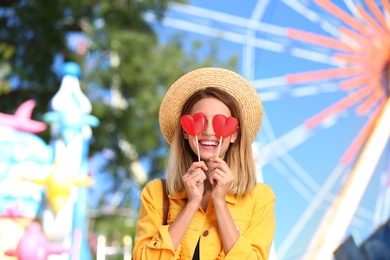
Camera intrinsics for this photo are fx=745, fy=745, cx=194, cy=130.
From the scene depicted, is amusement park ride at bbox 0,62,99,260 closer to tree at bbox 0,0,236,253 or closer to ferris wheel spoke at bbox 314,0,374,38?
ferris wheel spoke at bbox 314,0,374,38

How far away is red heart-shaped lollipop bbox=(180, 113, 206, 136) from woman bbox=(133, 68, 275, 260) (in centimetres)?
2

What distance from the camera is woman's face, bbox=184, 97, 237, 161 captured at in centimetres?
177

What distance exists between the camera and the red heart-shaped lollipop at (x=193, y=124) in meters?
1.75

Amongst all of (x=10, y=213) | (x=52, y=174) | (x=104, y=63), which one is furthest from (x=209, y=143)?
(x=104, y=63)

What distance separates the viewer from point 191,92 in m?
1.91

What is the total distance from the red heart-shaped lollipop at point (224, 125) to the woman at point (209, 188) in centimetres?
2

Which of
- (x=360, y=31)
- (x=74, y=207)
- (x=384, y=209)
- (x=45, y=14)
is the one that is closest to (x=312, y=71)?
(x=360, y=31)

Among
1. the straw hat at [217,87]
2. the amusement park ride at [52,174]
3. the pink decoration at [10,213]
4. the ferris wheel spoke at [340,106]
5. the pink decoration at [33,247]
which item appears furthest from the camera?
the ferris wheel spoke at [340,106]

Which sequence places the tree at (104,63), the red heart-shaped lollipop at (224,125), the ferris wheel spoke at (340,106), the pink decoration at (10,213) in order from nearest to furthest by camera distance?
the red heart-shaped lollipop at (224,125)
the pink decoration at (10,213)
the ferris wheel spoke at (340,106)
the tree at (104,63)

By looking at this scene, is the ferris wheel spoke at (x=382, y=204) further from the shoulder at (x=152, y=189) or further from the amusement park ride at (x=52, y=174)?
the shoulder at (x=152, y=189)

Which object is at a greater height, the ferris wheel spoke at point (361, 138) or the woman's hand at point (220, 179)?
the ferris wheel spoke at point (361, 138)

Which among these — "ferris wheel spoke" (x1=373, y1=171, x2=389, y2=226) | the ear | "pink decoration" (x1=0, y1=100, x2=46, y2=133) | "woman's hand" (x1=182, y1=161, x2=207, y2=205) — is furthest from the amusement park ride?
"woman's hand" (x1=182, y1=161, x2=207, y2=205)

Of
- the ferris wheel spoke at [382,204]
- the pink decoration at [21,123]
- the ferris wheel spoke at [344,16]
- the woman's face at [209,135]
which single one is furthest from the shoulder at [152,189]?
the ferris wheel spoke at [344,16]

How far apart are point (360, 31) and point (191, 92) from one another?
5445mm
